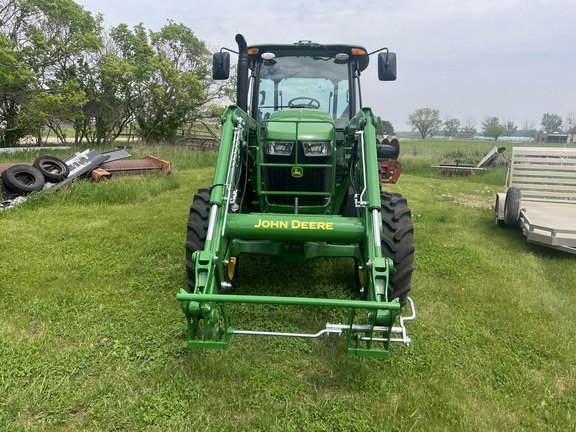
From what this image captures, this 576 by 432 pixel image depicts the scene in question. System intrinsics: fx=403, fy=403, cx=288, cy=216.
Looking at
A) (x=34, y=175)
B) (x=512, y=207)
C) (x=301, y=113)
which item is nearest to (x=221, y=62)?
(x=301, y=113)

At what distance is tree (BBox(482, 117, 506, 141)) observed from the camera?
65688 mm

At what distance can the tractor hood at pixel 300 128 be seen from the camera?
3490 millimetres

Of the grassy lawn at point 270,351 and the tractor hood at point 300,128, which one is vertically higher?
the tractor hood at point 300,128

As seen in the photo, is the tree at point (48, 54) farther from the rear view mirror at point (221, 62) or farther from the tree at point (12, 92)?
the rear view mirror at point (221, 62)

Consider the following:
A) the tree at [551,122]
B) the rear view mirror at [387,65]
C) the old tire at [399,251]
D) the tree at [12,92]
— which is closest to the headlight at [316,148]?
the old tire at [399,251]

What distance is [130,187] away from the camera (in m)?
8.09

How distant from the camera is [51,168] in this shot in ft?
26.7

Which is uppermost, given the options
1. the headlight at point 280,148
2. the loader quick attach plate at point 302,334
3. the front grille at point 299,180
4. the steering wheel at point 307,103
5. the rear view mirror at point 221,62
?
the rear view mirror at point 221,62

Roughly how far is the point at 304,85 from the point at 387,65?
92 centimetres

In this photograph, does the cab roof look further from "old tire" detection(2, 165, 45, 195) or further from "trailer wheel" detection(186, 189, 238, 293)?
"old tire" detection(2, 165, 45, 195)

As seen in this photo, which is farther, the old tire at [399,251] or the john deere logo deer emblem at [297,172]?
the john deere logo deer emblem at [297,172]

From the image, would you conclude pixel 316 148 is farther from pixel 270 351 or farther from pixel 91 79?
pixel 91 79

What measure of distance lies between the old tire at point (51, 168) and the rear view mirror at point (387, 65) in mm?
6510

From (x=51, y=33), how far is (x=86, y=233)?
1295 cm
